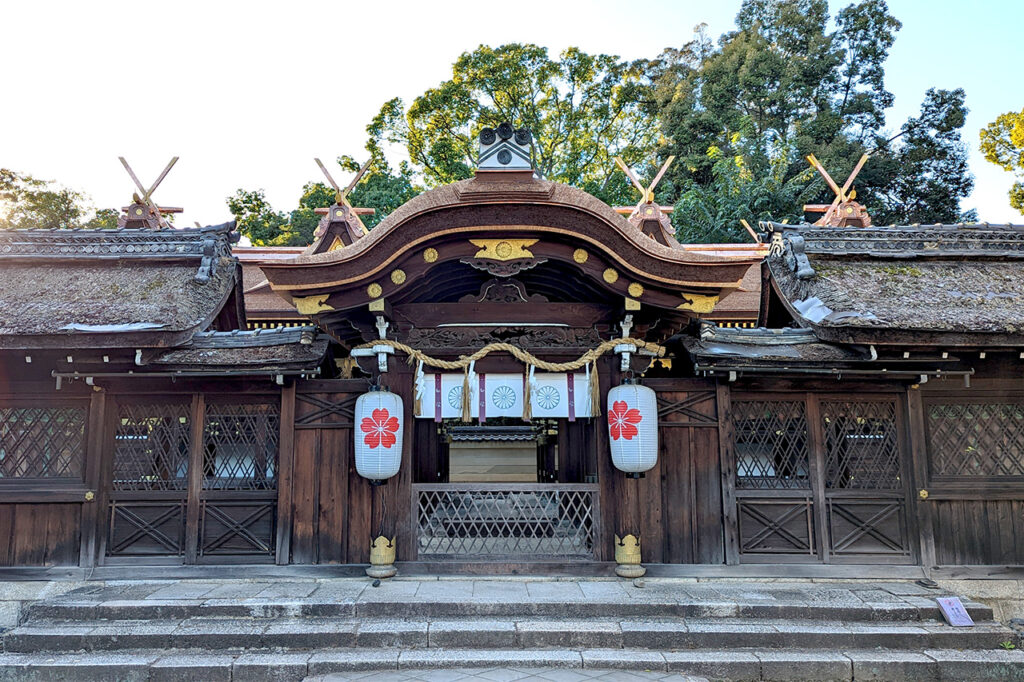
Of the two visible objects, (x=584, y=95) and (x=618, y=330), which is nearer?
(x=618, y=330)

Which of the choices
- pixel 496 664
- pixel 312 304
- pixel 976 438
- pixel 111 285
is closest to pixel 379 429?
pixel 312 304

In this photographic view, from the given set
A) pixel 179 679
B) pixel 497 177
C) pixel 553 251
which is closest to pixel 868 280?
pixel 553 251

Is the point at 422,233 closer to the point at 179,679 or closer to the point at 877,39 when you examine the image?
the point at 179,679

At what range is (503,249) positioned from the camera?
772 centimetres

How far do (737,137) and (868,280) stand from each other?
1990 cm

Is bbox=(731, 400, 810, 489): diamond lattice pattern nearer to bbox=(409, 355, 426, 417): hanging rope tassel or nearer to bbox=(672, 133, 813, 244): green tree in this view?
bbox=(409, 355, 426, 417): hanging rope tassel

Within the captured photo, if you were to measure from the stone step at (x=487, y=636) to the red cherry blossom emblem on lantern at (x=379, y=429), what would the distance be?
2.10 m

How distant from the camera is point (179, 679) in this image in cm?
611

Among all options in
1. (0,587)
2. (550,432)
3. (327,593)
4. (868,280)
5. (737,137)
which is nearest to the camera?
(327,593)

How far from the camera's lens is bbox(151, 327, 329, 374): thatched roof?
7.95 meters

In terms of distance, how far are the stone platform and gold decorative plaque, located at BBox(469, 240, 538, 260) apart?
407cm

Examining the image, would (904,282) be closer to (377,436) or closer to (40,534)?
(377,436)

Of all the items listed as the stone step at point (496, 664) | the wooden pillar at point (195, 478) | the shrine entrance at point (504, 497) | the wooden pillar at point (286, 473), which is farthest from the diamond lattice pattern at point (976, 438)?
the wooden pillar at point (195, 478)

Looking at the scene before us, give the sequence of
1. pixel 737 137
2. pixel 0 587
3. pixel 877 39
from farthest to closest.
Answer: pixel 877 39, pixel 737 137, pixel 0 587
